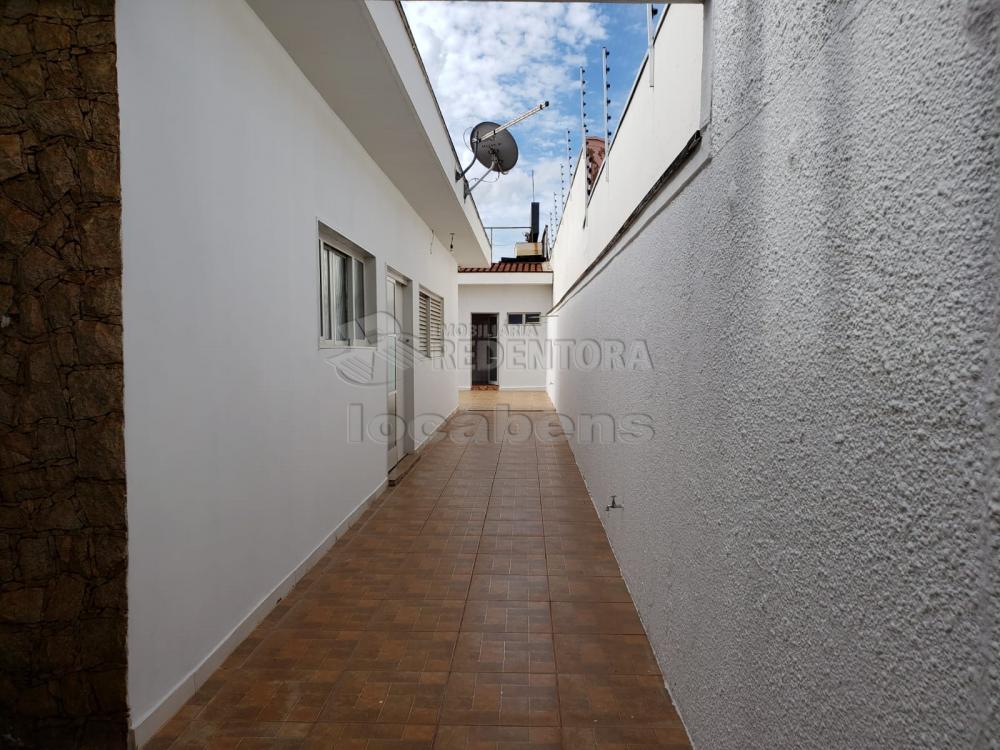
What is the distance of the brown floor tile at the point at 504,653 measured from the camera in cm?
276

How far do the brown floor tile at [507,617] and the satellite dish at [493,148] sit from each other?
628cm

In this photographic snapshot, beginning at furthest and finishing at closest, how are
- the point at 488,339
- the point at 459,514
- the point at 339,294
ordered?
the point at 488,339
the point at 459,514
the point at 339,294

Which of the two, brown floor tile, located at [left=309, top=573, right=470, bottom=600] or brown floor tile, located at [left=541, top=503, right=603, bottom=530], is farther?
brown floor tile, located at [left=541, top=503, right=603, bottom=530]

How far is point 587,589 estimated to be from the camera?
11.9 feet

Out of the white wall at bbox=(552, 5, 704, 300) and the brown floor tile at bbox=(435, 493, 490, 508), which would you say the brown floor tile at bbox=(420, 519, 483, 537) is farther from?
the white wall at bbox=(552, 5, 704, 300)

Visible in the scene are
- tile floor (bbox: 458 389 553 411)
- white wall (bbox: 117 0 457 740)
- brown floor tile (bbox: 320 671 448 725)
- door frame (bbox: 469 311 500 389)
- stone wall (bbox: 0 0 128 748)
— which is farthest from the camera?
door frame (bbox: 469 311 500 389)

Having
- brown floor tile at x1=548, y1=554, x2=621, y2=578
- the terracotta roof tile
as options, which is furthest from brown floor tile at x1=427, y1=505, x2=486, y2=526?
the terracotta roof tile

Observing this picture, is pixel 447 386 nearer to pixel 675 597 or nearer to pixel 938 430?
pixel 675 597

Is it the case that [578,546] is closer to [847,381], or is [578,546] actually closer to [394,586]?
[394,586]

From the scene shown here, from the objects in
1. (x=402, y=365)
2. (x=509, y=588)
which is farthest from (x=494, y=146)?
(x=509, y=588)

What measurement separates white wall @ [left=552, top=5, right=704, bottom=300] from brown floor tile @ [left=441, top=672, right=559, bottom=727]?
2318 mm

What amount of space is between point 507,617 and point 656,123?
265 centimetres

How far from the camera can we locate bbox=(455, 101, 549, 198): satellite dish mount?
790 centimetres

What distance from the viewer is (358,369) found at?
16.9ft
